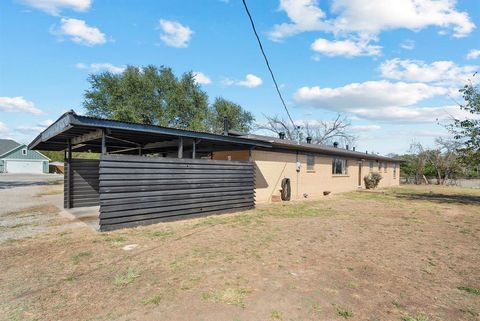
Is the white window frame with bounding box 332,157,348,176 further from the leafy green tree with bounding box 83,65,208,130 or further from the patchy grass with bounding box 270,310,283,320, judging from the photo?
the patchy grass with bounding box 270,310,283,320

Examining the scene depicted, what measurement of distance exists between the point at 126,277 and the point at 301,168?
11.7 m

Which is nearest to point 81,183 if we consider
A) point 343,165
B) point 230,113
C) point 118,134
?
point 118,134

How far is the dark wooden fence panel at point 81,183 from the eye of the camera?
35.4ft

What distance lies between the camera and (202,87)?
29703 mm

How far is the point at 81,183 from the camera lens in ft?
36.4

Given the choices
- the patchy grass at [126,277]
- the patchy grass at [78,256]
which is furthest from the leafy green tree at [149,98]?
the patchy grass at [126,277]

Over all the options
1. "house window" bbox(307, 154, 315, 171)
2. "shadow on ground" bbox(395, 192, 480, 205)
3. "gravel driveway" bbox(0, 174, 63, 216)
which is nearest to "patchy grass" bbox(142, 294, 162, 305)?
"gravel driveway" bbox(0, 174, 63, 216)

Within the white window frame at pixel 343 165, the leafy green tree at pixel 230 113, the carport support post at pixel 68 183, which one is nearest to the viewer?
the carport support post at pixel 68 183

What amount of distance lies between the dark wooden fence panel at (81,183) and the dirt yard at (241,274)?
4469 mm

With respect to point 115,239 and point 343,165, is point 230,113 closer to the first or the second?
point 343,165

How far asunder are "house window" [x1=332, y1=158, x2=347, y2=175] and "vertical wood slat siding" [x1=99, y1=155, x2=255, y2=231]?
913cm

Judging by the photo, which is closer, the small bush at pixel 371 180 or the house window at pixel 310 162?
the house window at pixel 310 162

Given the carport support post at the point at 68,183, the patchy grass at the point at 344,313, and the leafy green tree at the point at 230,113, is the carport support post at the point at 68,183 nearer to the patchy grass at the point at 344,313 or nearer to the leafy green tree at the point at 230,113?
the patchy grass at the point at 344,313

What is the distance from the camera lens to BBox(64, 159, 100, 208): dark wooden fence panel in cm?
1080
